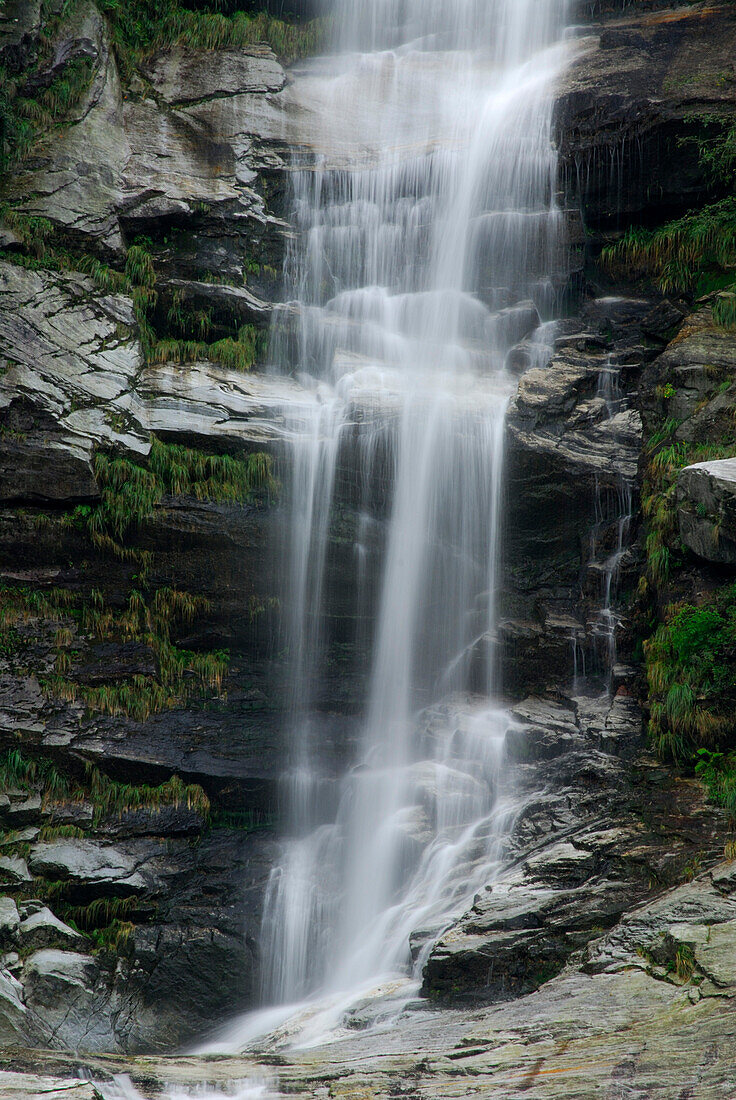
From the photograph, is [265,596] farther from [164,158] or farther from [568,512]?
[164,158]

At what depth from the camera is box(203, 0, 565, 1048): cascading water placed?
336 inches

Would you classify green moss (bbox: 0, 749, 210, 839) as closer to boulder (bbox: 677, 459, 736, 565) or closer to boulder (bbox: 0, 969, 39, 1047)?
boulder (bbox: 0, 969, 39, 1047)

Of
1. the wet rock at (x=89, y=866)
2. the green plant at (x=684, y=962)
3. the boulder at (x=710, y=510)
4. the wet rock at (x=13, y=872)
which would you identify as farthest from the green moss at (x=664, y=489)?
the wet rock at (x=13, y=872)

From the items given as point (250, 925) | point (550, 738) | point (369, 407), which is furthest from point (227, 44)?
point (250, 925)

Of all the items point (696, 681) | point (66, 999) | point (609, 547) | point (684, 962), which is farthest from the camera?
point (609, 547)

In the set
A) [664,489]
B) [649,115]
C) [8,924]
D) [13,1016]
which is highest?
[649,115]

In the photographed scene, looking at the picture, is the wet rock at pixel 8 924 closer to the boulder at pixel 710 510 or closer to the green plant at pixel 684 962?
the green plant at pixel 684 962

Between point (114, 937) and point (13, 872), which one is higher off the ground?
point (13, 872)

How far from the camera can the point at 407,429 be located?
10.8m

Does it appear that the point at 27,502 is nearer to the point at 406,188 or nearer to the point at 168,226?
the point at 168,226

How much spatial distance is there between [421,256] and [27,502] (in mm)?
7048

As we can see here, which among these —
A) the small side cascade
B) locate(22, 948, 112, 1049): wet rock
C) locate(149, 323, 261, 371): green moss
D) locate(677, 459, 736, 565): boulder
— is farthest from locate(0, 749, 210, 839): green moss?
locate(677, 459, 736, 565): boulder

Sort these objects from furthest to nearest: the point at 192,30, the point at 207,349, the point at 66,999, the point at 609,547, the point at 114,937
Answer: the point at 192,30, the point at 207,349, the point at 609,547, the point at 114,937, the point at 66,999

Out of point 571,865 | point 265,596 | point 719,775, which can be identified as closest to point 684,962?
point 571,865
